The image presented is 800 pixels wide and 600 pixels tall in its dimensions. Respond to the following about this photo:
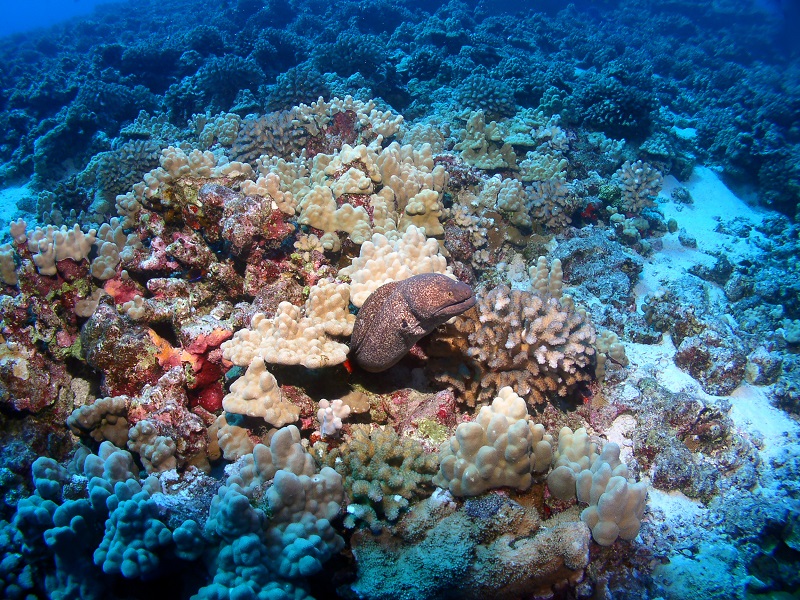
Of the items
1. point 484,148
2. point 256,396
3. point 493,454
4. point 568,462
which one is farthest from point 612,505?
point 484,148

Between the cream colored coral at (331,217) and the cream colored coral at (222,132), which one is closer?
the cream colored coral at (331,217)

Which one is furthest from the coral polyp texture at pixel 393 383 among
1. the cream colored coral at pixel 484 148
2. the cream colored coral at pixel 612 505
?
the cream colored coral at pixel 484 148

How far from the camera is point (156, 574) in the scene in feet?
8.20

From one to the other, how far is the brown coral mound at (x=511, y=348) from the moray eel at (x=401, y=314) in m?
0.57

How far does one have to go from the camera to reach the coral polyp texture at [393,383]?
257 cm

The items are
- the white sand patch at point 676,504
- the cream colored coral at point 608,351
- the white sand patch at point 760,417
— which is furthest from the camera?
the cream colored coral at point 608,351

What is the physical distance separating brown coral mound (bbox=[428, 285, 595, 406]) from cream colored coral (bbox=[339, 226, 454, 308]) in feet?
1.96

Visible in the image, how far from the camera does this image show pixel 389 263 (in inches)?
153

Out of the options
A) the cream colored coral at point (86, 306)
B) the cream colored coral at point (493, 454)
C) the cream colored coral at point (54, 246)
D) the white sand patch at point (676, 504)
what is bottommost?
the white sand patch at point (676, 504)

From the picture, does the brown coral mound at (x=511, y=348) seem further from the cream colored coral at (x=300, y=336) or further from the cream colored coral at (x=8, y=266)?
the cream colored coral at (x=8, y=266)

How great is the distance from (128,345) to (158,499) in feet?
5.58

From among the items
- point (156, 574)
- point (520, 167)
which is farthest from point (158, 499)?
point (520, 167)

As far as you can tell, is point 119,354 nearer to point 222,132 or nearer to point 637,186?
point 222,132

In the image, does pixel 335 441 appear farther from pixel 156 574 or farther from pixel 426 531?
pixel 156 574
